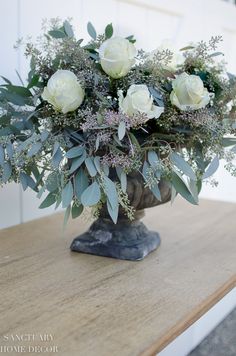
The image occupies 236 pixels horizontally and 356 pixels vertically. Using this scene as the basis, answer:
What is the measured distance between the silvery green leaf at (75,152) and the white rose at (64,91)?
5 cm

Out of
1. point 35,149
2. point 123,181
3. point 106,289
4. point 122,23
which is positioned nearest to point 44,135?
point 35,149

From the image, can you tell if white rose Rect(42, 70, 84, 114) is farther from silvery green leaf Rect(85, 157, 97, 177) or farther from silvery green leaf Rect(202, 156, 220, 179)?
silvery green leaf Rect(202, 156, 220, 179)

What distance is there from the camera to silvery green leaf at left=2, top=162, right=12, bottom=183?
0.69 m

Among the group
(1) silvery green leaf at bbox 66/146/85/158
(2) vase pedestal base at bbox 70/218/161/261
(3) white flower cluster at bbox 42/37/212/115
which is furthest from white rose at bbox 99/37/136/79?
(2) vase pedestal base at bbox 70/218/161/261

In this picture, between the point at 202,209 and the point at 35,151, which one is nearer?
the point at 35,151

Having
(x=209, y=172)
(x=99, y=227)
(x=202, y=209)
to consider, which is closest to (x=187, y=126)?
(x=209, y=172)

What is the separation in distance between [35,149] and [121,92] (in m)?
0.14

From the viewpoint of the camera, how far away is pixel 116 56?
0.64 m

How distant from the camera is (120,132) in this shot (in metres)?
0.61

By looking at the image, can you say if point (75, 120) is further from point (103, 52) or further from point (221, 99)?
point (221, 99)

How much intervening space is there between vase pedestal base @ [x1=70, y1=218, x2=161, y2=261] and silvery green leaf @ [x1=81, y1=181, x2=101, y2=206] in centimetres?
17

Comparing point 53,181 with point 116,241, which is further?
point 116,241

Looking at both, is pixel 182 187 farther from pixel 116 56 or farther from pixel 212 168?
pixel 116 56

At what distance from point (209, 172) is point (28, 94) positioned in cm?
30
